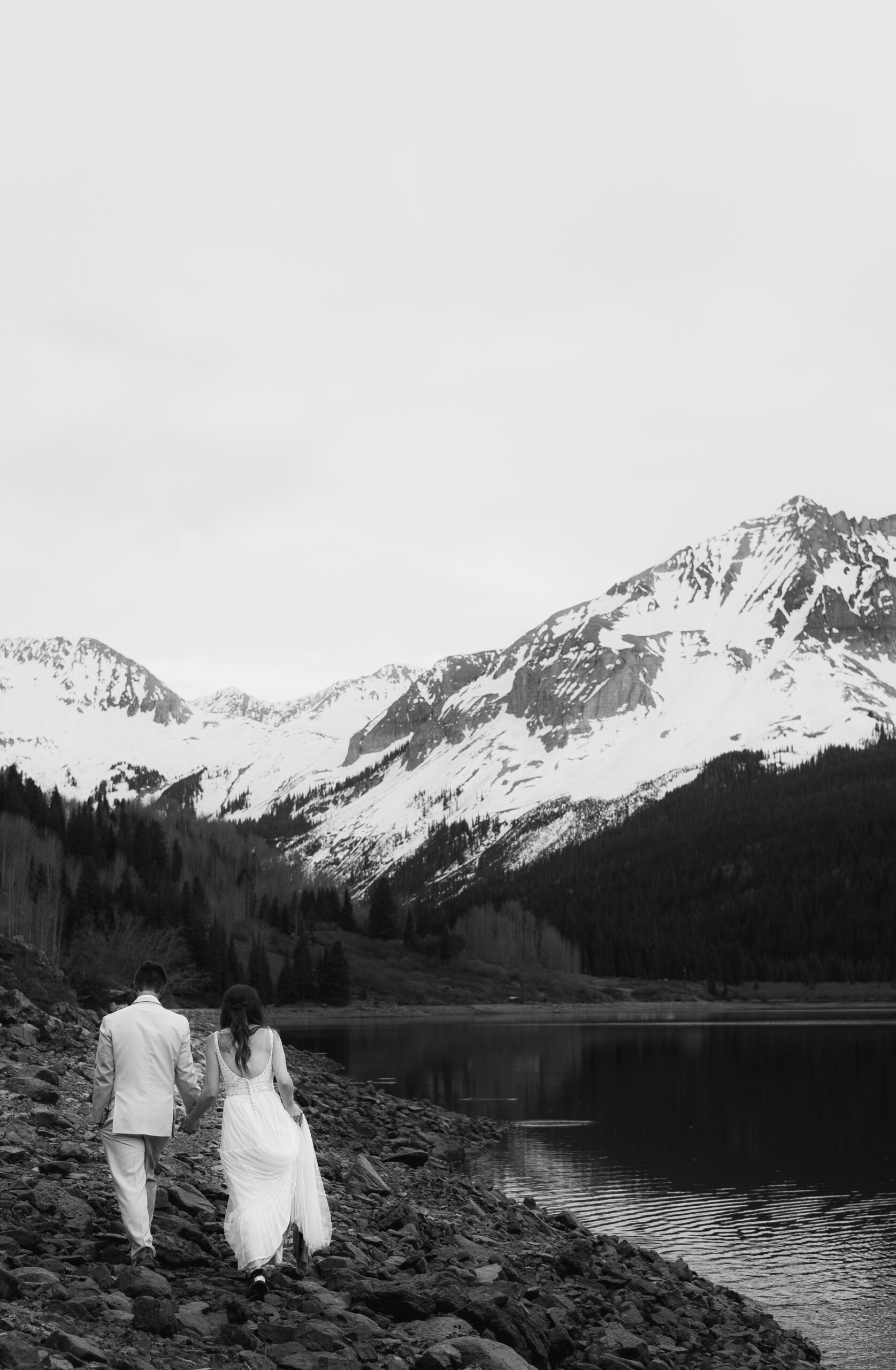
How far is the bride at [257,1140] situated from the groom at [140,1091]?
33 cm

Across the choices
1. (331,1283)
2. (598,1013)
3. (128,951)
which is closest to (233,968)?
(128,951)

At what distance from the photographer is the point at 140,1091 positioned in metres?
15.2

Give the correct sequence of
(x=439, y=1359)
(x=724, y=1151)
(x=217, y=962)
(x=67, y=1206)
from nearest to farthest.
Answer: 1. (x=439, y=1359)
2. (x=67, y=1206)
3. (x=724, y=1151)
4. (x=217, y=962)

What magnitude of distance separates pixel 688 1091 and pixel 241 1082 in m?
61.2

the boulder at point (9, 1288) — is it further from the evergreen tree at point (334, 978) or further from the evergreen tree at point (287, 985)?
the evergreen tree at point (334, 978)

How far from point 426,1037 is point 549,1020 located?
43840 mm

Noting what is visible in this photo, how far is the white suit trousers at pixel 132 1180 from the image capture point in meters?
15.0

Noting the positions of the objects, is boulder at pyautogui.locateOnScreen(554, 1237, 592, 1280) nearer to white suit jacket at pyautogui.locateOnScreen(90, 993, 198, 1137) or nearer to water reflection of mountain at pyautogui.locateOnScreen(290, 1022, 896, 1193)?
white suit jacket at pyautogui.locateOnScreen(90, 993, 198, 1137)

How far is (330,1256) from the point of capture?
1759 centimetres

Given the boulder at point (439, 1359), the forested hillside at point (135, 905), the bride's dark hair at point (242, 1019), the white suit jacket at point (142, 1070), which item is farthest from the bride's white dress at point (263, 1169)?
the forested hillside at point (135, 905)

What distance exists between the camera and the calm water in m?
31.2

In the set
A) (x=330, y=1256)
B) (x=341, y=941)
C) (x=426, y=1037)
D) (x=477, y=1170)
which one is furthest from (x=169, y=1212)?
(x=341, y=941)

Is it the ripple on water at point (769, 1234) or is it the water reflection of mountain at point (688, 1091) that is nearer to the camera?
the ripple on water at point (769, 1234)

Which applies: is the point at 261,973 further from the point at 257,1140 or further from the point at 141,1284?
the point at 141,1284
